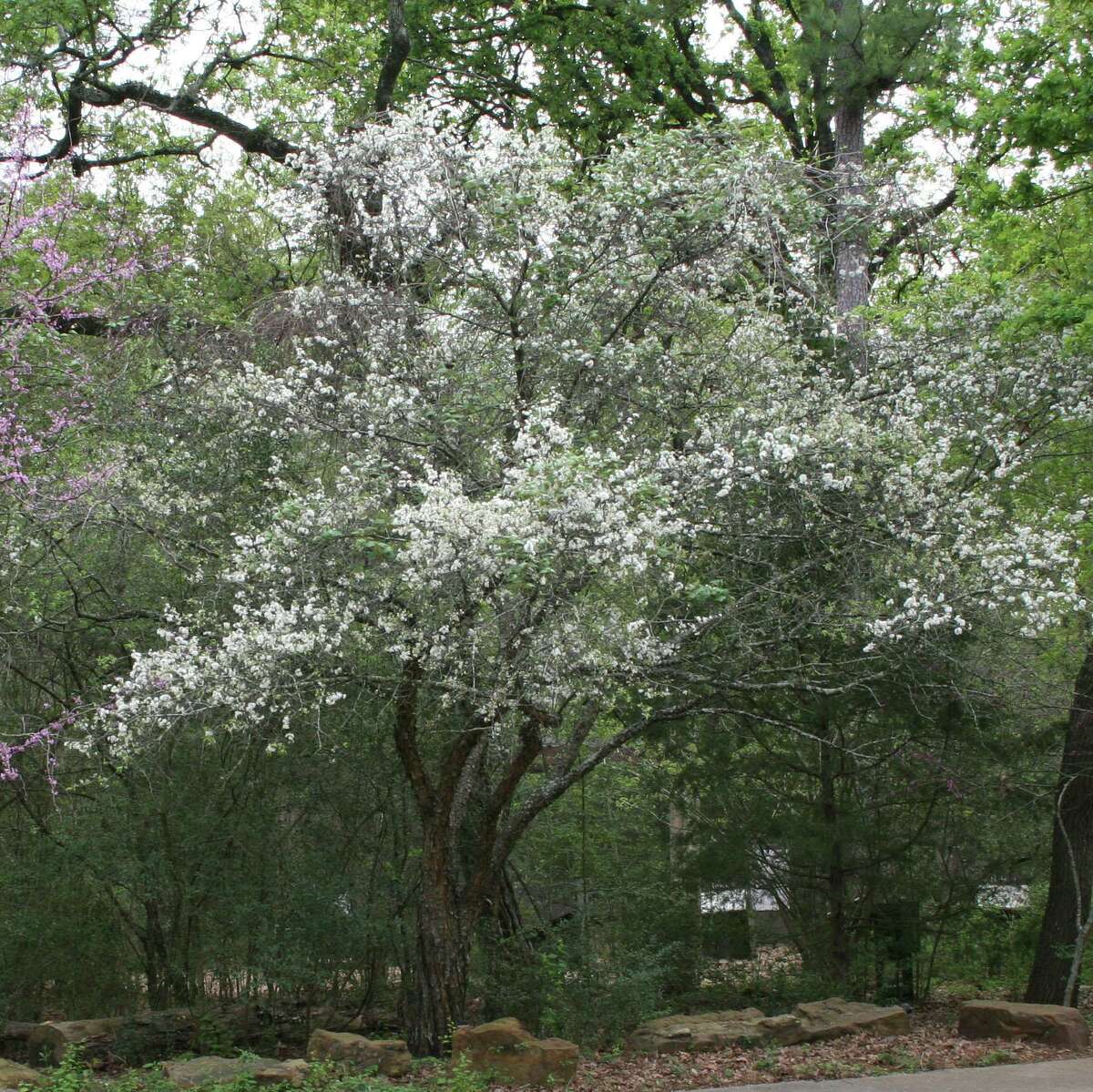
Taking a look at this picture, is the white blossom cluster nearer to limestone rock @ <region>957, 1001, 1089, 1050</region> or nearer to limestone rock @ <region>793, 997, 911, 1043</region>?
limestone rock @ <region>793, 997, 911, 1043</region>

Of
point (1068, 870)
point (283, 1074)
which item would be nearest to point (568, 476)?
point (283, 1074)

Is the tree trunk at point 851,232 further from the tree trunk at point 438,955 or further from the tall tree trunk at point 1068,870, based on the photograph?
the tree trunk at point 438,955

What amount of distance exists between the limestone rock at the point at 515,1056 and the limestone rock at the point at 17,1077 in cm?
242

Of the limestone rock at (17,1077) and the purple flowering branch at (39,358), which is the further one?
the purple flowering branch at (39,358)

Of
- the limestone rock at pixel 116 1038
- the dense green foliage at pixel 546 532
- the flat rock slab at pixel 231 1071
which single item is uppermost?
the dense green foliage at pixel 546 532

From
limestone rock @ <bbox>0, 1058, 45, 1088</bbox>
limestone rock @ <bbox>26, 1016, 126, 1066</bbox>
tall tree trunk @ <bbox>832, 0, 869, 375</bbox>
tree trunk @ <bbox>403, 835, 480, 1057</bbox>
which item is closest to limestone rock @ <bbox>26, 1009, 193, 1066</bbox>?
limestone rock @ <bbox>26, 1016, 126, 1066</bbox>

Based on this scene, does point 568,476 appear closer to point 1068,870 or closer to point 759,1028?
point 759,1028

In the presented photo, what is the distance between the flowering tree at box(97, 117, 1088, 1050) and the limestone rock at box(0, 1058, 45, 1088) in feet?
6.45

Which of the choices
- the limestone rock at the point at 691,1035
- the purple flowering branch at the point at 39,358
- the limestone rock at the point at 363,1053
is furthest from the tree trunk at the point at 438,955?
the purple flowering branch at the point at 39,358

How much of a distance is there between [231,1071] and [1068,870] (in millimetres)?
7183

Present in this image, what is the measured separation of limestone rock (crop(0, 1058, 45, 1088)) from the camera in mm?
6688

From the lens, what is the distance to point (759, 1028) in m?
8.41

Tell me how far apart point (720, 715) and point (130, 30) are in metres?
8.49

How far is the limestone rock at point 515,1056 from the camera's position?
6.88 m
